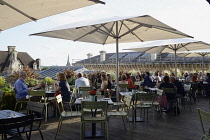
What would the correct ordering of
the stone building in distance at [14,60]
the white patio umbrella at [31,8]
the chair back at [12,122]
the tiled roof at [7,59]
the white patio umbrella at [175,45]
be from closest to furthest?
the chair back at [12,122] → the white patio umbrella at [31,8] → the white patio umbrella at [175,45] → the stone building in distance at [14,60] → the tiled roof at [7,59]

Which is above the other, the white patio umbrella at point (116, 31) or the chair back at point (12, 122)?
the white patio umbrella at point (116, 31)

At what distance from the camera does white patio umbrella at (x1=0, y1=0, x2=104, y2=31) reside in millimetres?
Answer: 3549

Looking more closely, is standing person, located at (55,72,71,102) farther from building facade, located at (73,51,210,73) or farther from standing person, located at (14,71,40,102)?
building facade, located at (73,51,210,73)

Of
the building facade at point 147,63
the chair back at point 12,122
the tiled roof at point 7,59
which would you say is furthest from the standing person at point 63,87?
the tiled roof at point 7,59

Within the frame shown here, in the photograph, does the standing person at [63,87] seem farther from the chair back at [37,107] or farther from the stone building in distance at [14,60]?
the stone building in distance at [14,60]

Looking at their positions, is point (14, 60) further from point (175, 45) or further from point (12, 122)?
point (12, 122)

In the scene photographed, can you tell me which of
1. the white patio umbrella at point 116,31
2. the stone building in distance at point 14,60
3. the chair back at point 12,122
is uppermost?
the stone building in distance at point 14,60

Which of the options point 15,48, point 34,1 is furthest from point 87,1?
point 15,48

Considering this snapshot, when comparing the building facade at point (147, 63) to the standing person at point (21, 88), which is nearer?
the standing person at point (21, 88)

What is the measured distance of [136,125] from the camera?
A: 5570 mm

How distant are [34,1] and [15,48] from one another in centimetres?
4908

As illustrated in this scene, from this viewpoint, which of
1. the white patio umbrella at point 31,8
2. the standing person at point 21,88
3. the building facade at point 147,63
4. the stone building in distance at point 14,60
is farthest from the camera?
the stone building in distance at point 14,60

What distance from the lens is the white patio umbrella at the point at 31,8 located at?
3.55 metres

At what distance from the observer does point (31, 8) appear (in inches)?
148
